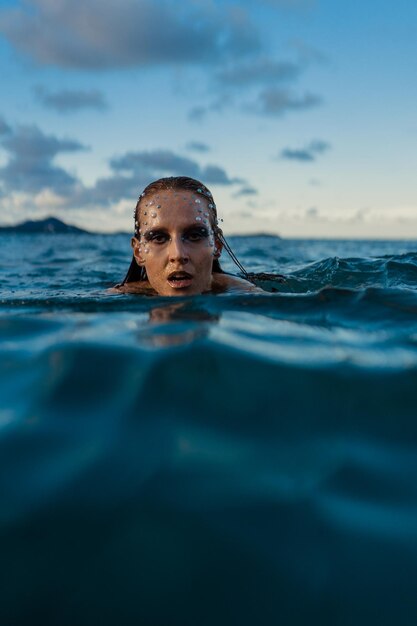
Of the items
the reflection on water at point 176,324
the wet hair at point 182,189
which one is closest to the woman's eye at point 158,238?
the wet hair at point 182,189

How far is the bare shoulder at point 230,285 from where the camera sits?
17.1 ft

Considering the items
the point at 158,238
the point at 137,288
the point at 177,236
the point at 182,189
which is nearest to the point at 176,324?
the point at 177,236

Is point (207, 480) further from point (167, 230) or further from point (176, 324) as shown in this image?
point (167, 230)

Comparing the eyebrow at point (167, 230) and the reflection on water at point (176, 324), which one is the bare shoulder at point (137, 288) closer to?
the eyebrow at point (167, 230)

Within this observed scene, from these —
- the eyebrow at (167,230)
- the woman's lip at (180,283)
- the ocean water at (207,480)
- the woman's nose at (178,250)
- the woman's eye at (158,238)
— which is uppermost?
the eyebrow at (167,230)

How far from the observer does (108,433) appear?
172 cm

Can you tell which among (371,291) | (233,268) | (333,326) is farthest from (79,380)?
(233,268)

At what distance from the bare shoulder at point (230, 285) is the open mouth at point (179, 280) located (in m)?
0.56

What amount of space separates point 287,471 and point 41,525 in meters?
0.67

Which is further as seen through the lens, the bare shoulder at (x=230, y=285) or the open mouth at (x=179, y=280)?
the bare shoulder at (x=230, y=285)

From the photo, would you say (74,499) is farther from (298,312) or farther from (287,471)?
(298,312)

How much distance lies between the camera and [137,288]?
5445mm

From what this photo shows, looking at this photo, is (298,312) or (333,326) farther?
(298,312)

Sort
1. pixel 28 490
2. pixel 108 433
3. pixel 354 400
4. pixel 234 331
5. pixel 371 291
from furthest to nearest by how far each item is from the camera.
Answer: pixel 371 291, pixel 234 331, pixel 354 400, pixel 108 433, pixel 28 490
